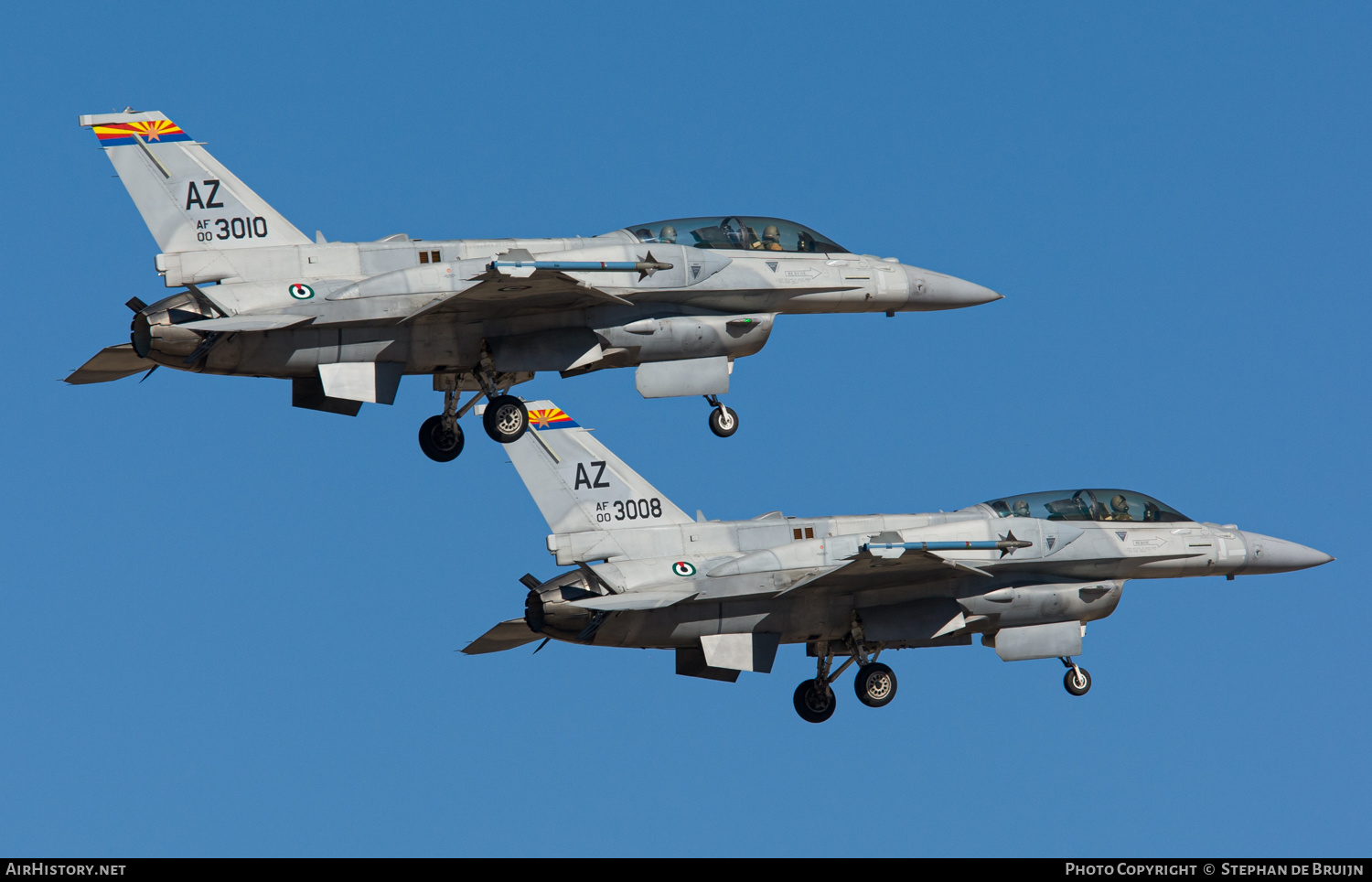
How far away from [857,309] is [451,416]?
6.77 meters

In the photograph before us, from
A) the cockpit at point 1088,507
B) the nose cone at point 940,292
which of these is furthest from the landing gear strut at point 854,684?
the nose cone at point 940,292

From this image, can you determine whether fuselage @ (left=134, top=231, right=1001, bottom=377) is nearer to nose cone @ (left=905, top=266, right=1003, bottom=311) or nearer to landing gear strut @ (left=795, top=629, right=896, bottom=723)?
nose cone @ (left=905, top=266, right=1003, bottom=311)

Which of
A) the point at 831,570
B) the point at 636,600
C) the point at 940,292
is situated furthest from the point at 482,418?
the point at 940,292

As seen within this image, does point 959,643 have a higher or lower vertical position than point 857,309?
lower

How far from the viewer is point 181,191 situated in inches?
1159

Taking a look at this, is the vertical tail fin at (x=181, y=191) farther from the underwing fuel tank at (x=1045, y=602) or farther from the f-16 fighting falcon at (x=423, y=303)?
the underwing fuel tank at (x=1045, y=602)

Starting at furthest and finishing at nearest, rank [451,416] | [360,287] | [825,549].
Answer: [825,549] < [451,416] < [360,287]

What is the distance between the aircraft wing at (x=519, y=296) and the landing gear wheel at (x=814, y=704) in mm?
8410

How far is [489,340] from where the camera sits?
98.7 ft

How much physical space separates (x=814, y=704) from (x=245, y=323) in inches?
485

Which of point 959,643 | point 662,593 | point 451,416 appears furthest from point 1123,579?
point 451,416

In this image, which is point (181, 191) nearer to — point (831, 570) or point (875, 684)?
point (831, 570)
